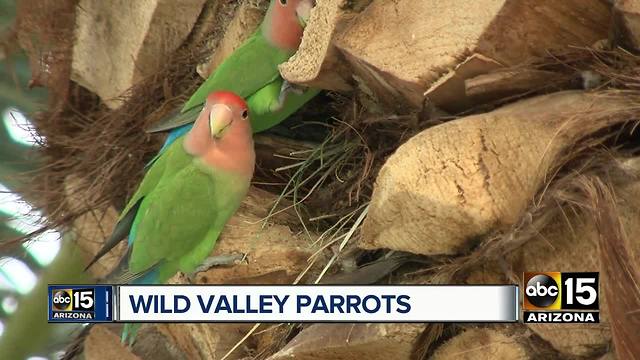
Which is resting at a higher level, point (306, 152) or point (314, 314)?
point (306, 152)

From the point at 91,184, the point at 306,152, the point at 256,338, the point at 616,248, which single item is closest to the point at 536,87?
the point at 616,248

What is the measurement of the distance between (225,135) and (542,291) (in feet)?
1.72

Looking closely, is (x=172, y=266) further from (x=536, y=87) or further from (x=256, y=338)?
(x=536, y=87)

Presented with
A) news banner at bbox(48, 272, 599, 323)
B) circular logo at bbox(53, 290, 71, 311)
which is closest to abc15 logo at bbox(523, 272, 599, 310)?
news banner at bbox(48, 272, 599, 323)

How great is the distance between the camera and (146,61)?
1.64 metres

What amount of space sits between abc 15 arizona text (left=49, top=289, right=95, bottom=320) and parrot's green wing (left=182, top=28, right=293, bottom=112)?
371 mm

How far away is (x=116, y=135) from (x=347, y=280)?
2.10 feet

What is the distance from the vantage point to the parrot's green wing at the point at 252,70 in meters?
1.41

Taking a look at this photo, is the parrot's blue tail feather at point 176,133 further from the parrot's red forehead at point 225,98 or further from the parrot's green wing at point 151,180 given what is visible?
the parrot's red forehead at point 225,98

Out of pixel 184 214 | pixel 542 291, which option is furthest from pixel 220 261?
pixel 542 291

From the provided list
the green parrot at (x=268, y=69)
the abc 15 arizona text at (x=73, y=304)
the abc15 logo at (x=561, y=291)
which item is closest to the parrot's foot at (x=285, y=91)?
the green parrot at (x=268, y=69)

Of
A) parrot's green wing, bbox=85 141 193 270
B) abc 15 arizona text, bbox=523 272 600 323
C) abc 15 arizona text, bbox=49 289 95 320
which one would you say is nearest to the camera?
abc 15 arizona text, bbox=523 272 600 323

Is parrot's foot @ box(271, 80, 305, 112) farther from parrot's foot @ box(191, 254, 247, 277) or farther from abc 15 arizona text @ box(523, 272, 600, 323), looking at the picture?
abc 15 arizona text @ box(523, 272, 600, 323)

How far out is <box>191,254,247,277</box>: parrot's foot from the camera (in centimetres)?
137
